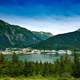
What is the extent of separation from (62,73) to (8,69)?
18.5 m

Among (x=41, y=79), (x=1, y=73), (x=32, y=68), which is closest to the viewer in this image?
(x=41, y=79)

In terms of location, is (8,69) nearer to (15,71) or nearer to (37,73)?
(15,71)

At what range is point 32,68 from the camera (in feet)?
342

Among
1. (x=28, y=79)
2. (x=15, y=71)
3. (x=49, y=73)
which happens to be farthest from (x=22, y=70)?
(x=28, y=79)

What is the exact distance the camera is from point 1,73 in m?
97.1

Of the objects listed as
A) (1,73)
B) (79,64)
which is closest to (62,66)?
(79,64)

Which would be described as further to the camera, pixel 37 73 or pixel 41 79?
pixel 37 73

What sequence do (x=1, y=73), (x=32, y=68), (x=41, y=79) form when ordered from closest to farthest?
(x=41, y=79)
(x=1, y=73)
(x=32, y=68)

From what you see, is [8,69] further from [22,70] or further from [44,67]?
[44,67]

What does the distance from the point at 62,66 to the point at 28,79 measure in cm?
2629

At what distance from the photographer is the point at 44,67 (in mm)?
105062

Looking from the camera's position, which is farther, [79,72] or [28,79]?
[79,72]

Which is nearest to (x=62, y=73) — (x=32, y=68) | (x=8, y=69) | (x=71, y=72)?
(x=71, y=72)

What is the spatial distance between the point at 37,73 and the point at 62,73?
8.52 m
